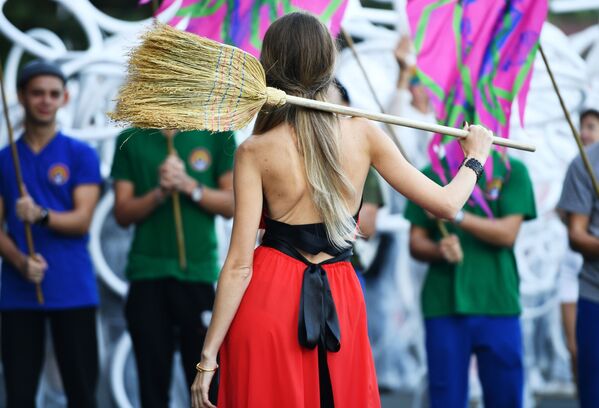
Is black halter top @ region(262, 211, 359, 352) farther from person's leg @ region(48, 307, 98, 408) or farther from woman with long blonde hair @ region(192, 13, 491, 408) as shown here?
person's leg @ region(48, 307, 98, 408)

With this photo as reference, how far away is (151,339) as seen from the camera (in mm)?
6180

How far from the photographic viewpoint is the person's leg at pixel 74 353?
6160mm

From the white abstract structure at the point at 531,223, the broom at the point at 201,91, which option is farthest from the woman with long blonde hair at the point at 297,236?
the white abstract structure at the point at 531,223

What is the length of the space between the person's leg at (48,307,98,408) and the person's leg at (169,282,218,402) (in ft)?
1.77

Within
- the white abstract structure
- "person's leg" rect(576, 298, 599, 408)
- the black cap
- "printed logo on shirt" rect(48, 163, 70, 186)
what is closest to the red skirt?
"person's leg" rect(576, 298, 599, 408)

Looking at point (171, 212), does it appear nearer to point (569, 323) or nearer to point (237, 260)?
point (237, 260)

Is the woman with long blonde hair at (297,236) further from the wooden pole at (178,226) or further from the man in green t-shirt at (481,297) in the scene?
the wooden pole at (178,226)

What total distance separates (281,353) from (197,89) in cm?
100

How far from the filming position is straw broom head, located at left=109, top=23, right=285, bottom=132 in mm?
3766

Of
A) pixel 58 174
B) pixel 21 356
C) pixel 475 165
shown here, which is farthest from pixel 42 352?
pixel 475 165

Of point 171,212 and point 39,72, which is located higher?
point 39,72

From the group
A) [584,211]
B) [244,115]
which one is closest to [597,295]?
[584,211]

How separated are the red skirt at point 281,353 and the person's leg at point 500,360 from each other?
2101 mm

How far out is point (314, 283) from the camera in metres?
3.92
